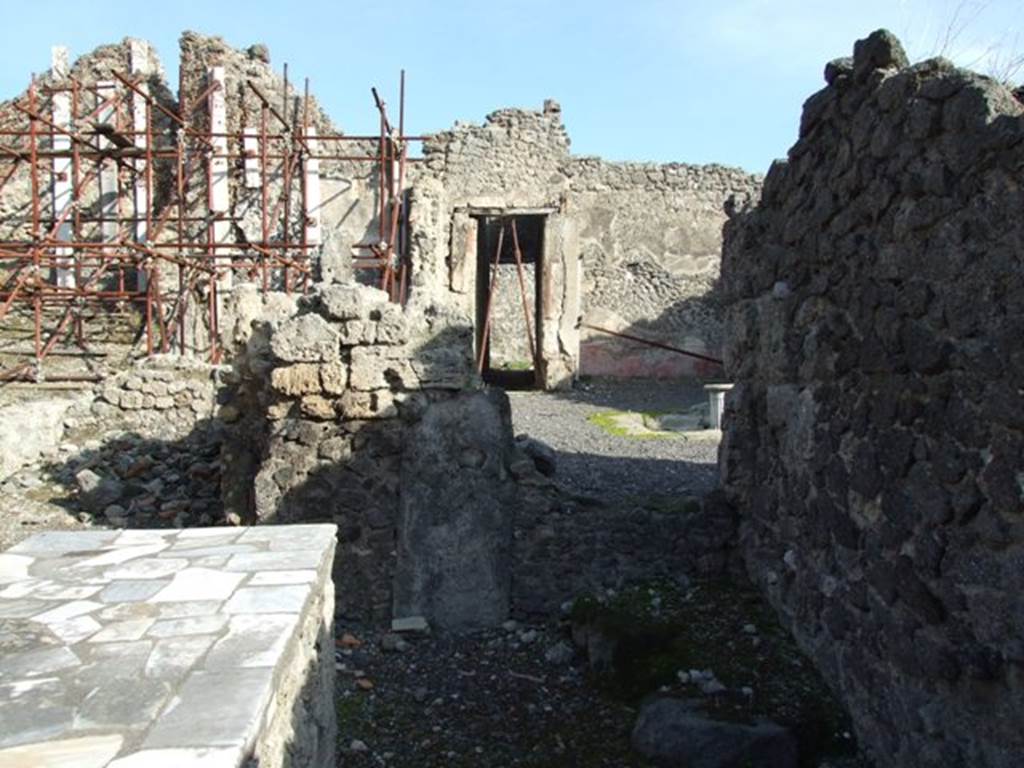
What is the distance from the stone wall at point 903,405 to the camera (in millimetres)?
2451

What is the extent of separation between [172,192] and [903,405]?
14.2m

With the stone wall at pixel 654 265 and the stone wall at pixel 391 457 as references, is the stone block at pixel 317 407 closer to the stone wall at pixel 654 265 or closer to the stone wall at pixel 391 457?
the stone wall at pixel 391 457

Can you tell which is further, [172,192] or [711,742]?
[172,192]

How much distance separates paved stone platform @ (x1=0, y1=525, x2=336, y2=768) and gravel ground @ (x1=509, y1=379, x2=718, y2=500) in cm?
274

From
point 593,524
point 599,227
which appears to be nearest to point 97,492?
point 593,524

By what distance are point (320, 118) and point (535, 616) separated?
1240 cm

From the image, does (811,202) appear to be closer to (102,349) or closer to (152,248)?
(152,248)

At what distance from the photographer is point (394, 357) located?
5.04 meters

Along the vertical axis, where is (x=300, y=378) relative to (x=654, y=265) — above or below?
below

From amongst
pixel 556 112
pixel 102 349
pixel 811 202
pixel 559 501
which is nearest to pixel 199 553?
pixel 559 501

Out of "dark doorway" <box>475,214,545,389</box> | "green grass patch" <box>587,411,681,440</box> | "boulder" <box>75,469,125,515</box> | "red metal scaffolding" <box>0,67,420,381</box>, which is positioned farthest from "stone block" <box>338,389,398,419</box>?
"red metal scaffolding" <box>0,67,420,381</box>

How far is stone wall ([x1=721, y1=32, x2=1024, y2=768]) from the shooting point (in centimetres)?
245

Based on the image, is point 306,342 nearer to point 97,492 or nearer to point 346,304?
point 346,304

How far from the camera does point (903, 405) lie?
3.00 metres
